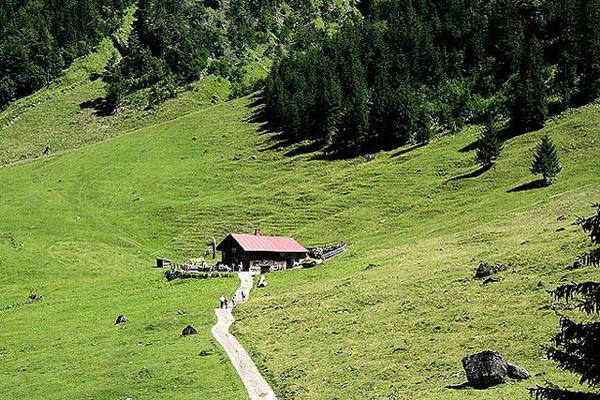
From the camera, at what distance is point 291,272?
3297 inches

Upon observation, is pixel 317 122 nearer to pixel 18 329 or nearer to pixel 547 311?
pixel 18 329

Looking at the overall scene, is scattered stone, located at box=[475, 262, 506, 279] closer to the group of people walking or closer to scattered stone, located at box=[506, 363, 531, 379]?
the group of people walking

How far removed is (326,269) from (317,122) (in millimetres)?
93818

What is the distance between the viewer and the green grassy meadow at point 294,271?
125 ft

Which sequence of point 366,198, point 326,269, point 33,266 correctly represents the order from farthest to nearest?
point 366,198 → point 33,266 → point 326,269

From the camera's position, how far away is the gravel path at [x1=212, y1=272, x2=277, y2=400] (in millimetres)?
35375

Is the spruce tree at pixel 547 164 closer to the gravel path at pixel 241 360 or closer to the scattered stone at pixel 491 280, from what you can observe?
the scattered stone at pixel 491 280

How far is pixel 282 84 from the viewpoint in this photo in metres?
190

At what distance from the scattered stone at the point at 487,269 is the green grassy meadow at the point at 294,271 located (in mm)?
1332

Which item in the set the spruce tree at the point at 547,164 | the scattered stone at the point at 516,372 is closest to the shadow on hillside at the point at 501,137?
the spruce tree at the point at 547,164

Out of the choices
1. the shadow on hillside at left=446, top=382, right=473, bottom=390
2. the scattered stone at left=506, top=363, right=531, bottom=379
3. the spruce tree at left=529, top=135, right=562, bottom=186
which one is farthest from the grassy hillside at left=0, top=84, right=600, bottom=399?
the spruce tree at left=529, top=135, right=562, bottom=186

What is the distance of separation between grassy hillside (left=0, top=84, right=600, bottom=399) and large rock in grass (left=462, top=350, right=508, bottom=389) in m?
1.05

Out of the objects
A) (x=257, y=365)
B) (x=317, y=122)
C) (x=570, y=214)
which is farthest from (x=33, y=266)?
(x=317, y=122)

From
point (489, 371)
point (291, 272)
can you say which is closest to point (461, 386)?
point (489, 371)
